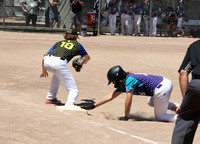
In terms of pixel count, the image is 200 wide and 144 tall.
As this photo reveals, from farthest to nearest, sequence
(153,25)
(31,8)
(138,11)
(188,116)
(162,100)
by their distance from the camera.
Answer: (153,25)
(138,11)
(31,8)
(162,100)
(188,116)

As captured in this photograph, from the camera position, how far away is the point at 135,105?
9570mm

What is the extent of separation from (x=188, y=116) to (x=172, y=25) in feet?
66.4

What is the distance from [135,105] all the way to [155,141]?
11.2ft

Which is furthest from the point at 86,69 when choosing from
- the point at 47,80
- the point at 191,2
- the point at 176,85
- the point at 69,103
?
the point at 191,2

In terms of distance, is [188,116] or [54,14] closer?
[188,116]

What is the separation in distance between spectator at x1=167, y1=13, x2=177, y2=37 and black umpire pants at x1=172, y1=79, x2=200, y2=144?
20145mm

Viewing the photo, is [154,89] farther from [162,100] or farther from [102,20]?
[102,20]

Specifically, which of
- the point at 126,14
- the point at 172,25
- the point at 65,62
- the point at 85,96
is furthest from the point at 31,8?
the point at 65,62

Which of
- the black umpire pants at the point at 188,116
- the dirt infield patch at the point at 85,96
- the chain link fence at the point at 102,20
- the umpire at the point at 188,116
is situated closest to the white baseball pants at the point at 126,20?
the chain link fence at the point at 102,20

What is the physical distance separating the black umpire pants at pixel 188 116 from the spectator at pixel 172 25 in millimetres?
20145

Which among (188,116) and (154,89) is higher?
(188,116)

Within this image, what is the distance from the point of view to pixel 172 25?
80.2 feet

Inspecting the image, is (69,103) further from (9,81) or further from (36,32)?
(36,32)

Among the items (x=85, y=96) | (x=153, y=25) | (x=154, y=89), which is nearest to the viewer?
(x=154, y=89)
